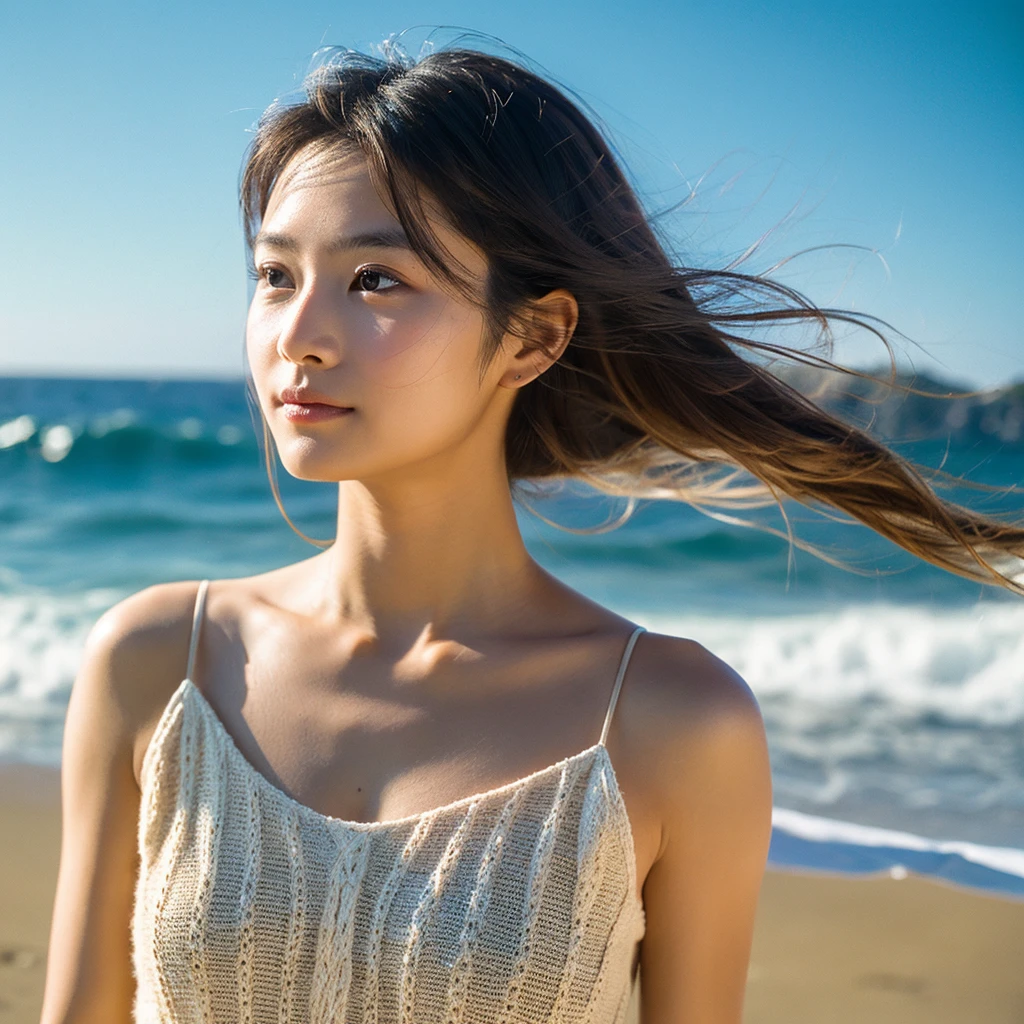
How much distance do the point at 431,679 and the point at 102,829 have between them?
22.6 inches

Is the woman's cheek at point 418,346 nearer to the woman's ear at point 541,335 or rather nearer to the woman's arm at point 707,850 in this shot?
the woman's ear at point 541,335

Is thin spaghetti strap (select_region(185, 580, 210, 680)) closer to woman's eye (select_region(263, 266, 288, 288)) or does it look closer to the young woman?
the young woman

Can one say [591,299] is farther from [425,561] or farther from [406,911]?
[406,911]

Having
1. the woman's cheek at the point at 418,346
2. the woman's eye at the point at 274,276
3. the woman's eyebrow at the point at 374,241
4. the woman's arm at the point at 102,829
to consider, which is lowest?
the woman's arm at the point at 102,829

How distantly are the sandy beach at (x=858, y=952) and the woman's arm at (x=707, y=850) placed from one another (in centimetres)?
165

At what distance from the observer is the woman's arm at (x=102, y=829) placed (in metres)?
1.86

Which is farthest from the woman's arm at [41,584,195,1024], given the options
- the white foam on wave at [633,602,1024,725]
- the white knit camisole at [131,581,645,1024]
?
the white foam on wave at [633,602,1024,725]

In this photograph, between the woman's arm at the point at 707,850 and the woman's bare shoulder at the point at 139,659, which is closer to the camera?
the woman's arm at the point at 707,850

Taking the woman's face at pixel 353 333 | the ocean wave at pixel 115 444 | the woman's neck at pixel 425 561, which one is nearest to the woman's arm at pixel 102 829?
the woman's neck at pixel 425 561

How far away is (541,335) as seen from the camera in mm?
1953

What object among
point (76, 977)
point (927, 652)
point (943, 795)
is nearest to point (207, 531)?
point (927, 652)

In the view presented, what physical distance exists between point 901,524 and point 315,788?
1150mm

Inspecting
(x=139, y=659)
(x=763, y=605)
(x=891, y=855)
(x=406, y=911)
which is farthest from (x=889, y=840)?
(x=763, y=605)

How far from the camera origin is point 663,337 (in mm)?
2018
